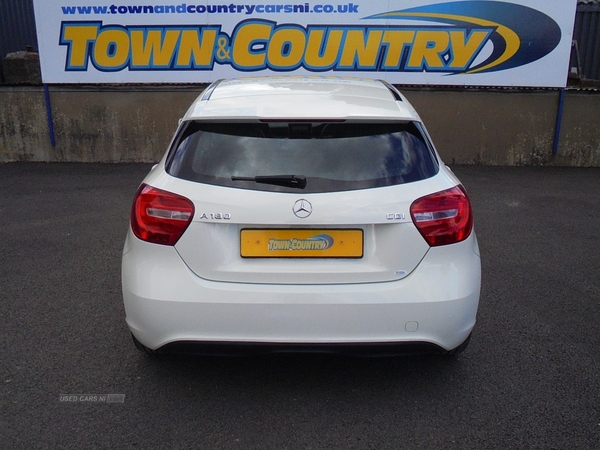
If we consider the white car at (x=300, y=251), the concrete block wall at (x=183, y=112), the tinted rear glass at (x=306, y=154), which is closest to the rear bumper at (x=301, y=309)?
the white car at (x=300, y=251)

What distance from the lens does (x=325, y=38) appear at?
9.43 m

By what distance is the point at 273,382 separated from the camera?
363cm

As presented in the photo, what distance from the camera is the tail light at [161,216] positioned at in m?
3.09

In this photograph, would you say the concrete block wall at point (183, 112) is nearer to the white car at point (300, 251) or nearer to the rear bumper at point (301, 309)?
the white car at point (300, 251)

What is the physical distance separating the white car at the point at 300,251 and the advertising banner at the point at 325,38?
6559 millimetres

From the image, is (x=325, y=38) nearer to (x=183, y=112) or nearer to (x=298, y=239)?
(x=183, y=112)

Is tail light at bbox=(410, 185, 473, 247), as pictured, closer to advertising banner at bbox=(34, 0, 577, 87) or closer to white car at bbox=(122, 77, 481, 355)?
white car at bbox=(122, 77, 481, 355)

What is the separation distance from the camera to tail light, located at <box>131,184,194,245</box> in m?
3.09

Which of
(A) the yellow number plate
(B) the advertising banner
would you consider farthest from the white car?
(B) the advertising banner

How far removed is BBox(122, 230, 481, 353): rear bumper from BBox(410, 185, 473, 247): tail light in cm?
6

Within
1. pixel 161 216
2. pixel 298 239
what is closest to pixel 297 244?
pixel 298 239

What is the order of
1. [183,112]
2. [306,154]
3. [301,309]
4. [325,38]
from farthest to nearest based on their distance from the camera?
[183,112] < [325,38] < [306,154] < [301,309]

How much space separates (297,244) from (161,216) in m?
0.68

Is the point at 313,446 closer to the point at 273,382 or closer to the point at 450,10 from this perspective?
the point at 273,382
